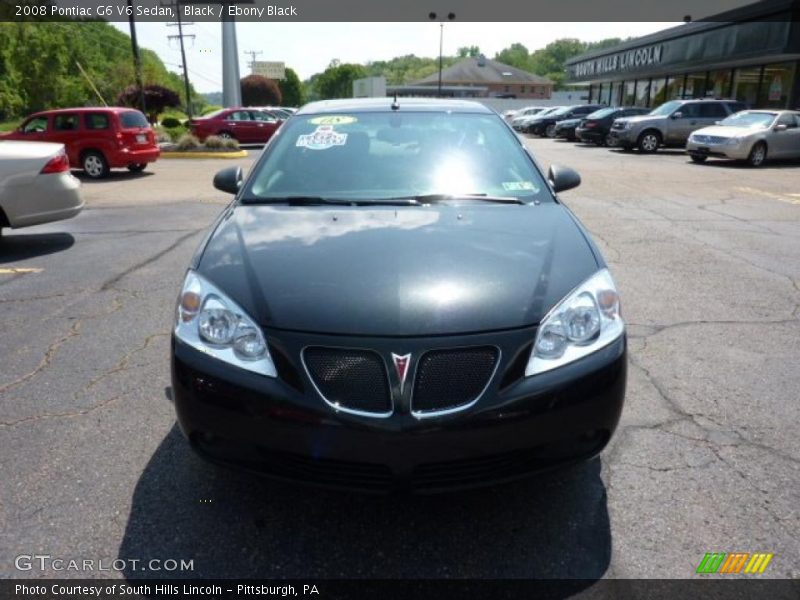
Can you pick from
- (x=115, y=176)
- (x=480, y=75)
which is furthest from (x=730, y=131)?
(x=480, y=75)

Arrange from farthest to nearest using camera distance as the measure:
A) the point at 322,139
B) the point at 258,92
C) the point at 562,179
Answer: the point at 258,92
the point at 562,179
the point at 322,139

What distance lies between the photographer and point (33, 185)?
22.7 ft

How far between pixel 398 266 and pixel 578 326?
0.73 meters

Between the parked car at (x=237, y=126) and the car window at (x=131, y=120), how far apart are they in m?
9.06

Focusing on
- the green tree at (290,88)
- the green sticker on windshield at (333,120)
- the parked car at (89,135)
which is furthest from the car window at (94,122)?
the green tree at (290,88)

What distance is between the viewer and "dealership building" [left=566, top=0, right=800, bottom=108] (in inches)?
917

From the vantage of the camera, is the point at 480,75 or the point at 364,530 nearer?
the point at 364,530

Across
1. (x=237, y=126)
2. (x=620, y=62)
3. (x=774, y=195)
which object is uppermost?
(x=620, y=62)

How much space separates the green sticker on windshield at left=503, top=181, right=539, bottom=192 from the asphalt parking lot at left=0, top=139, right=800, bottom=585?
1304 mm

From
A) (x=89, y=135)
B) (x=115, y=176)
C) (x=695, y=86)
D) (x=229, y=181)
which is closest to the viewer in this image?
(x=229, y=181)

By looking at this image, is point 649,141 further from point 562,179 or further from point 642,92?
point 562,179

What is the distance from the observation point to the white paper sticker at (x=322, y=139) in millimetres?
3670

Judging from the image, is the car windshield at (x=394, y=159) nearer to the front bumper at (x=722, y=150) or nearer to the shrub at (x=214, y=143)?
the front bumper at (x=722, y=150)

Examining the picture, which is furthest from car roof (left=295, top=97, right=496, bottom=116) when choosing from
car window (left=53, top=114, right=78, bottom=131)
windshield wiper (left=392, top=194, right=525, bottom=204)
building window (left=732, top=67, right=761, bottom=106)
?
building window (left=732, top=67, right=761, bottom=106)
